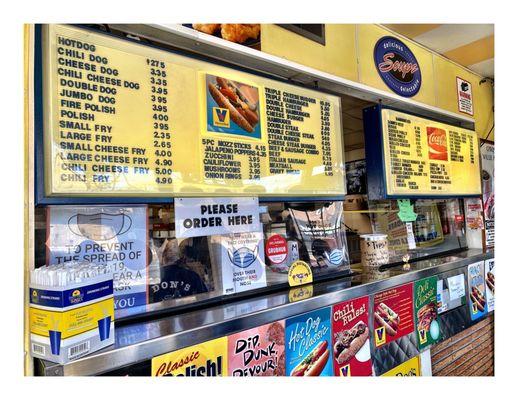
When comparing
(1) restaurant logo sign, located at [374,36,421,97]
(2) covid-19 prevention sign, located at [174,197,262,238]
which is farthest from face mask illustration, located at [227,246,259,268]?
(1) restaurant logo sign, located at [374,36,421,97]

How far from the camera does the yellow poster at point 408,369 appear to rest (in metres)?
2.09

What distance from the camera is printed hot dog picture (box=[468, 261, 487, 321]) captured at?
2896mm

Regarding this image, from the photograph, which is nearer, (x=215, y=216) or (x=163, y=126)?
(x=163, y=126)

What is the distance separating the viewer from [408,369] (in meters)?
2.18

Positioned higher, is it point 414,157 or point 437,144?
point 437,144

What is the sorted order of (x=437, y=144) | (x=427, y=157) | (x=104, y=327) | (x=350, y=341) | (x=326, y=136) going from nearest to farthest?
1. (x=104, y=327)
2. (x=350, y=341)
3. (x=326, y=136)
4. (x=427, y=157)
5. (x=437, y=144)

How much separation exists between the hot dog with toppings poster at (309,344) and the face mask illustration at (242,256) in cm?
35

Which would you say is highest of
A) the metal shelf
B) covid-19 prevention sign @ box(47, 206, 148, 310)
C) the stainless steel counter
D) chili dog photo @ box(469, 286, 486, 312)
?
the metal shelf

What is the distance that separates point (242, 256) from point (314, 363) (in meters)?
0.61

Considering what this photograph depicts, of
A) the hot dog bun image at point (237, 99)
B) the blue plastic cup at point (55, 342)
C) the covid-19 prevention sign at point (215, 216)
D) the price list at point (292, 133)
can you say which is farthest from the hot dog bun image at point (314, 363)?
the hot dog bun image at point (237, 99)

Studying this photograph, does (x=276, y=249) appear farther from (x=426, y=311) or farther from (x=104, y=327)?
(x=426, y=311)

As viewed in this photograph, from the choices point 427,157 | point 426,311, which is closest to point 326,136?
point 427,157

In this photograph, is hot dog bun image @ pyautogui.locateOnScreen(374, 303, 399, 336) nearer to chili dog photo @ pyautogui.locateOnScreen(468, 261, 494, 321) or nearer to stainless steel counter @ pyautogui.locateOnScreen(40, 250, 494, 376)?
stainless steel counter @ pyautogui.locateOnScreen(40, 250, 494, 376)

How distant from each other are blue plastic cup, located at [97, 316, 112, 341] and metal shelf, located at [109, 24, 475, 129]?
1.11m
